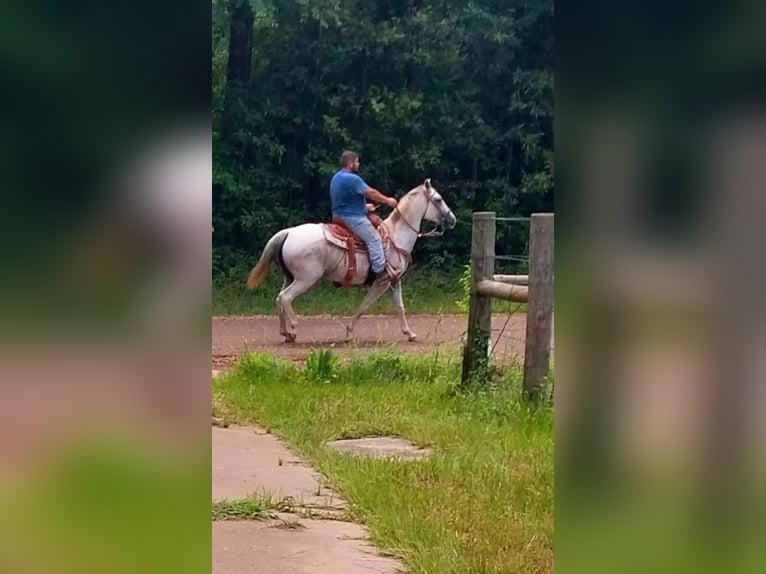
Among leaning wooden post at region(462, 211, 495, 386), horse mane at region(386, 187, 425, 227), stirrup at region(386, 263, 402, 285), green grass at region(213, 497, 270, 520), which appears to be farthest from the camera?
stirrup at region(386, 263, 402, 285)

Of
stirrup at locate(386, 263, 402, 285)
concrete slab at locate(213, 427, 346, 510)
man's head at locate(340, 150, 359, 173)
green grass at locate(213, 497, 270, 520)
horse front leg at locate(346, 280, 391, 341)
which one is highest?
man's head at locate(340, 150, 359, 173)

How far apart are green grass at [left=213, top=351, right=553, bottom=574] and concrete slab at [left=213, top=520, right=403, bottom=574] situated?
62mm

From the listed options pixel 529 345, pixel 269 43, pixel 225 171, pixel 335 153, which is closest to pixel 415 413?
pixel 529 345

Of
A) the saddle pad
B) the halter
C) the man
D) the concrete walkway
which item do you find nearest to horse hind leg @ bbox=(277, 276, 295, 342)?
the saddle pad

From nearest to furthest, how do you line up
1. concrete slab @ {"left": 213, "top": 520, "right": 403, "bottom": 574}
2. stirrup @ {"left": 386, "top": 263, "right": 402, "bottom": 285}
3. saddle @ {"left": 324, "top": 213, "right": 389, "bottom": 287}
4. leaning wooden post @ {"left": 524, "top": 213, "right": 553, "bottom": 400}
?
concrete slab @ {"left": 213, "top": 520, "right": 403, "bottom": 574}
leaning wooden post @ {"left": 524, "top": 213, "right": 553, "bottom": 400}
saddle @ {"left": 324, "top": 213, "right": 389, "bottom": 287}
stirrup @ {"left": 386, "top": 263, "right": 402, "bottom": 285}

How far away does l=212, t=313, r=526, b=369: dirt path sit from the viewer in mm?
4043

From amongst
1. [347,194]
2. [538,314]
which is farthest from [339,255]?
[538,314]

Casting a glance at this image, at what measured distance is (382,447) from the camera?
11.1 ft

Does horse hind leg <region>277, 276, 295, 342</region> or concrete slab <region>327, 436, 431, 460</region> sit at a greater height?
horse hind leg <region>277, 276, 295, 342</region>

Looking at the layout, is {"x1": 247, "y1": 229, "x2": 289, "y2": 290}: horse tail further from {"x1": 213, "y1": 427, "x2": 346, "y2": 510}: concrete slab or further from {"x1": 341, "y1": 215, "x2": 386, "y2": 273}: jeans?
{"x1": 213, "y1": 427, "x2": 346, "y2": 510}: concrete slab
